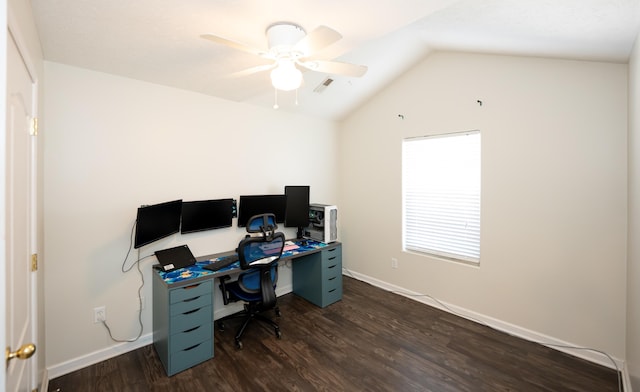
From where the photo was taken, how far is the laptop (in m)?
2.41

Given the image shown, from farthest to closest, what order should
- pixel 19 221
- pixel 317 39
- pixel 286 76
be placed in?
pixel 286 76
pixel 317 39
pixel 19 221

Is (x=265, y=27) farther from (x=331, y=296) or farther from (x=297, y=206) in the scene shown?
(x=331, y=296)

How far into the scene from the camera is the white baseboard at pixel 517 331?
2248mm

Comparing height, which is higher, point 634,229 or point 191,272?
point 634,229

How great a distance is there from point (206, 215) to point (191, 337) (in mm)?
1138

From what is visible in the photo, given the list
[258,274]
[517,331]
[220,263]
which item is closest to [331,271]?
[258,274]

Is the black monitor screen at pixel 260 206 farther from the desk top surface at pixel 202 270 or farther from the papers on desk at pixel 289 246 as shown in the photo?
the desk top surface at pixel 202 270

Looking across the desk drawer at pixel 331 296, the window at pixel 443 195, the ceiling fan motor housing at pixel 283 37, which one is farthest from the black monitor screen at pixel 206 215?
the window at pixel 443 195

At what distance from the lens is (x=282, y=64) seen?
182 centimetres

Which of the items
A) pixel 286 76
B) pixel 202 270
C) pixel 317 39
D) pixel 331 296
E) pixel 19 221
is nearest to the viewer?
pixel 19 221

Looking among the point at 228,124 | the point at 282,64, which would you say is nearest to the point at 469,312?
the point at 282,64

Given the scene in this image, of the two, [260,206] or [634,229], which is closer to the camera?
[634,229]

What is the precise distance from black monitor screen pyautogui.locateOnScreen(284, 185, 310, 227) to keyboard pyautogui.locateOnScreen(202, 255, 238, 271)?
0.97 m

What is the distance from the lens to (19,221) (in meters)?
1.21
